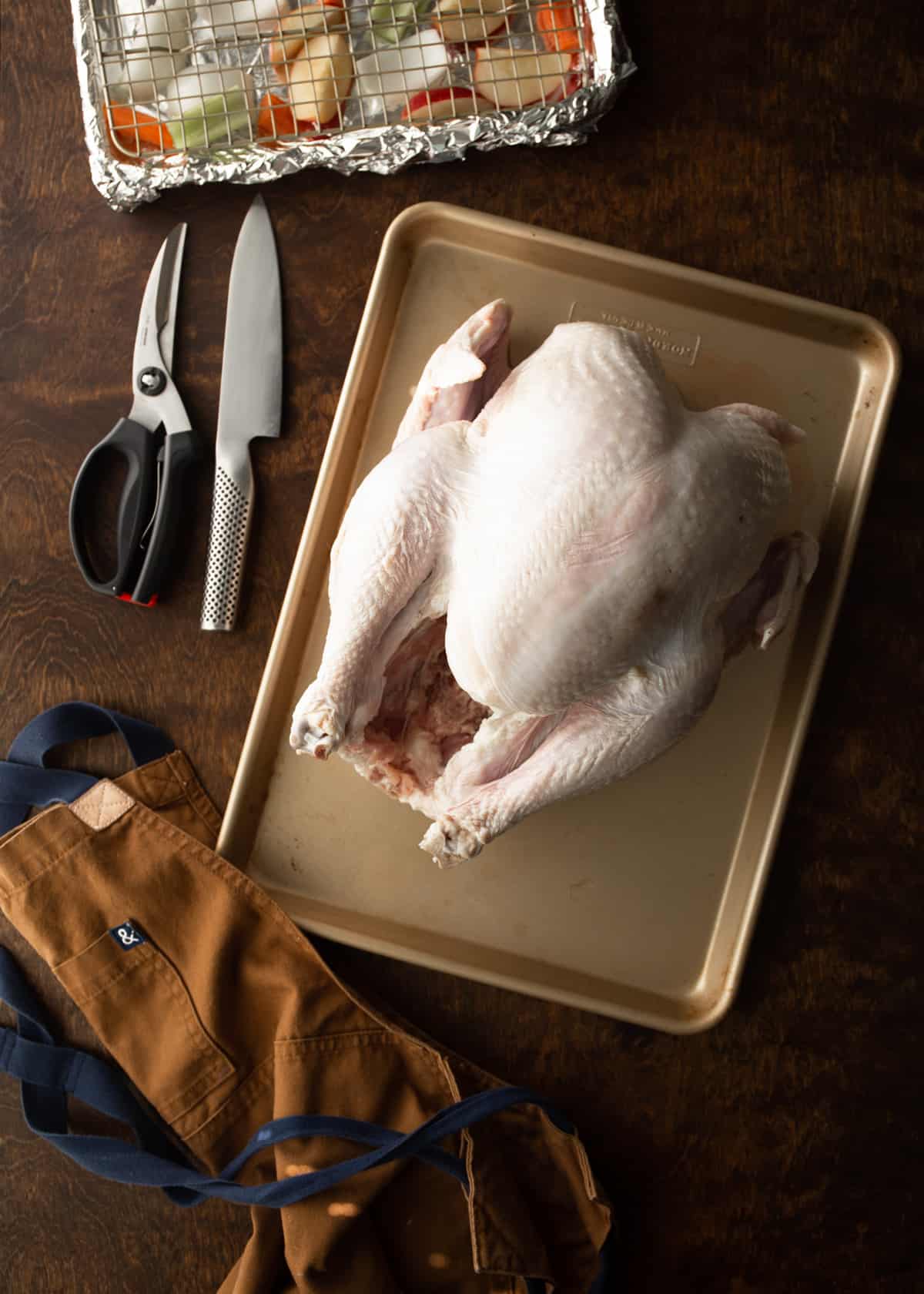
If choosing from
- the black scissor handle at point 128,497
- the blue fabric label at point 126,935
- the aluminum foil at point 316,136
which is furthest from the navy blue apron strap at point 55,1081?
the aluminum foil at point 316,136

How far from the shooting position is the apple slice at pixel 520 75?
1001 mm

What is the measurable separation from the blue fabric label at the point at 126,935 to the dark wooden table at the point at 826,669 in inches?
5.3

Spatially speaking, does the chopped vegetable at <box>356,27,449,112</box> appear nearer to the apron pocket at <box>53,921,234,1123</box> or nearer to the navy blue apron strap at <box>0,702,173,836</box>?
the navy blue apron strap at <box>0,702,173,836</box>

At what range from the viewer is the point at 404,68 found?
1.01 meters

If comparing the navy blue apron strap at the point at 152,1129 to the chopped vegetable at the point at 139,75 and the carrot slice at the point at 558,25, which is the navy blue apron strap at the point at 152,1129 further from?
the carrot slice at the point at 558,25

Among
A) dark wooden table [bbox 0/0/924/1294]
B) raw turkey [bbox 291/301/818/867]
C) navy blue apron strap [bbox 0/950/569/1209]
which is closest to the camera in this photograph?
raw turkey [bbox 291/301/818/867]

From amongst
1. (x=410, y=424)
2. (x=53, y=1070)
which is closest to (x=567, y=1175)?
(x=53, y=1070)

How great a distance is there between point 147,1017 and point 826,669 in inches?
33.6

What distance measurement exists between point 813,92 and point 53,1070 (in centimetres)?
139

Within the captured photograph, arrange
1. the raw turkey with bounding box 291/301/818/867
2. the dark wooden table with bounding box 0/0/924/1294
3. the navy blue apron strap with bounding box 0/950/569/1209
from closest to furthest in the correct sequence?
the raw turkey with bounding box 291/301/818/867 → the navy blue apron strap with bounding box 0/950/569/1209 → the dark wooden table with bounding box 0/0/924/1294

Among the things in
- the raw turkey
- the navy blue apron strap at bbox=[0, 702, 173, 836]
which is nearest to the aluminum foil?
the raw turkey

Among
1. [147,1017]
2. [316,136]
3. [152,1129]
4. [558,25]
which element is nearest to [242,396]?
[316,136]

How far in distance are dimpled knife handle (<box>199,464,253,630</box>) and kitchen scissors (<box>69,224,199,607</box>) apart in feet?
0.15

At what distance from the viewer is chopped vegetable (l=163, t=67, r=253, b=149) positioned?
1003 millimetres
